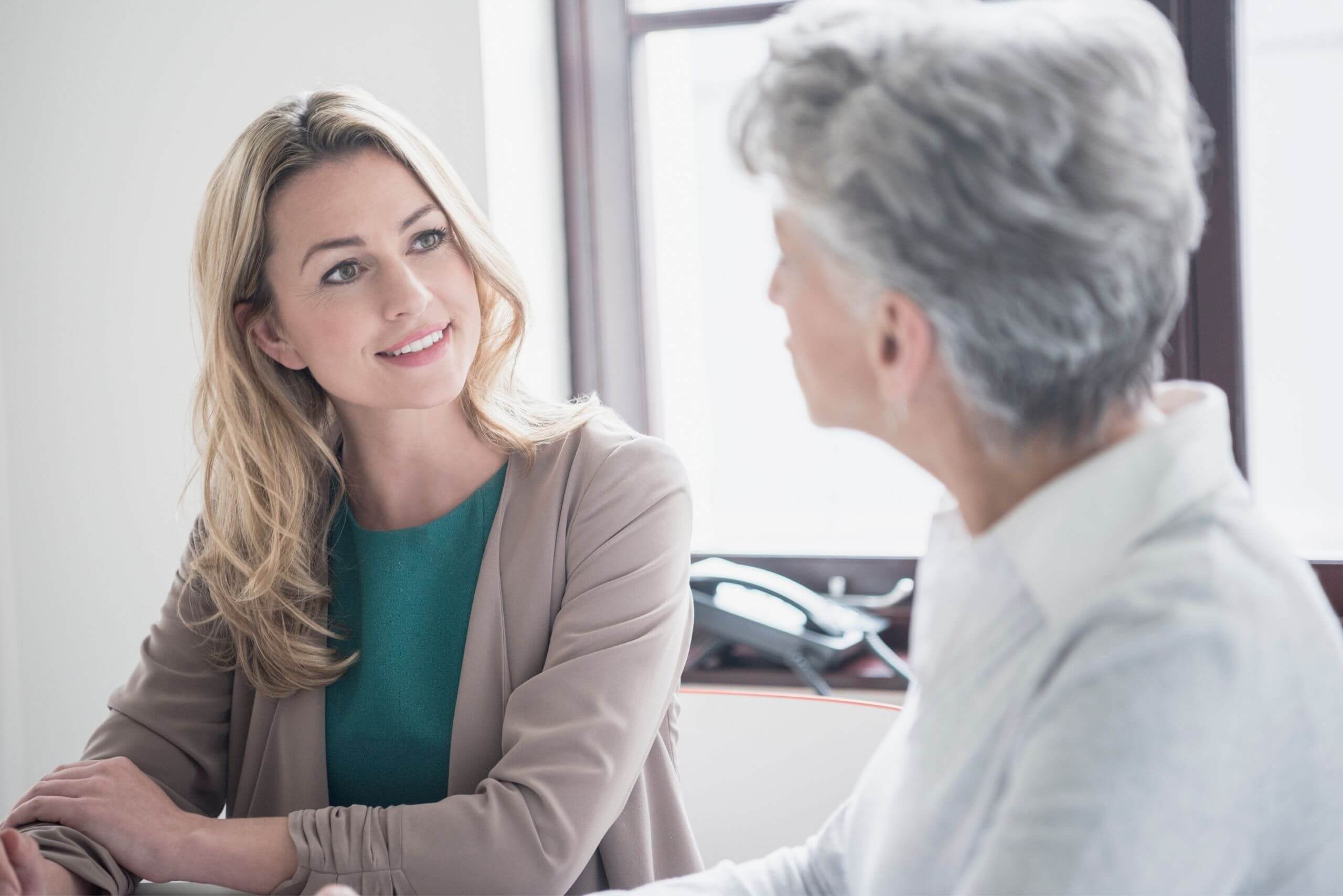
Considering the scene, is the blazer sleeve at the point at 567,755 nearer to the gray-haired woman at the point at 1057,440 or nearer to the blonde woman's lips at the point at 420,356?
the blonde woman's lips at the point at 420,356

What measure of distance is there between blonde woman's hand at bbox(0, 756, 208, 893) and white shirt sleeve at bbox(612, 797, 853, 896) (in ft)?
1.67

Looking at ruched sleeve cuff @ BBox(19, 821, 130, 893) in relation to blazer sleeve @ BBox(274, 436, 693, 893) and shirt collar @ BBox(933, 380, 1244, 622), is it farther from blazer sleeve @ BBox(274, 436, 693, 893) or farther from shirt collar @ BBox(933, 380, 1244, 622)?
shirt collar @ BBox(933, 380, 1244, 622)

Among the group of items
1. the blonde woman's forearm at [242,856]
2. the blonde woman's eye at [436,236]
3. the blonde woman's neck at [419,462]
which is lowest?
the blonde woman's forearm at [242,856]

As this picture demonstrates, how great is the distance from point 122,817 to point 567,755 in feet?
1.58

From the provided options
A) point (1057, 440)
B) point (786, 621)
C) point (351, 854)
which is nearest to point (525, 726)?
point (351, 854)

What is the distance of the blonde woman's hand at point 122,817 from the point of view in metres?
1.22

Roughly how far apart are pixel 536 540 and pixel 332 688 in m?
0.33

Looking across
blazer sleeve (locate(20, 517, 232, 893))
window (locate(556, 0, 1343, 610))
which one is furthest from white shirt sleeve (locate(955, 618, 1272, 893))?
window (locate(556, 0, 1343, 610))

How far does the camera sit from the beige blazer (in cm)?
119

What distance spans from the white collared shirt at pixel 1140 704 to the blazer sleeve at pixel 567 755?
47 centimetres

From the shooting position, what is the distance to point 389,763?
139cm

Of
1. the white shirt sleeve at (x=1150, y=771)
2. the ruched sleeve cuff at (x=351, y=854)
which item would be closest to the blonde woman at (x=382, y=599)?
the ruched sleeve cuff at (x=351, y=854)

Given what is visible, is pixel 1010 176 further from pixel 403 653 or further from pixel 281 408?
pixel 281 408

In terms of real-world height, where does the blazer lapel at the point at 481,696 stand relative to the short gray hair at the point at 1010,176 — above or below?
below
